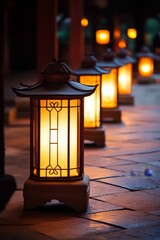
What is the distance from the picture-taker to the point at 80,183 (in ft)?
25.7

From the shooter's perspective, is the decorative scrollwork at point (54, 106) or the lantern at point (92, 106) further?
the lantern at point (92, 106)

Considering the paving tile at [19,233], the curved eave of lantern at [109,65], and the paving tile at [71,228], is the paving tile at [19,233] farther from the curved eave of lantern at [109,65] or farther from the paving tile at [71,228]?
the curved eave of lantern at [109,65]

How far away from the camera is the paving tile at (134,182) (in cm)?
907

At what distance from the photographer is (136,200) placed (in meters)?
8.30

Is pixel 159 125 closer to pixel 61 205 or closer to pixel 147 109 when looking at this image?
pixel 147 109

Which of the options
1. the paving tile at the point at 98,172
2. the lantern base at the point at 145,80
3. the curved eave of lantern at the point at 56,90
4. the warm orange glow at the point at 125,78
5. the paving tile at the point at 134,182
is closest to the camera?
the curved eave of lantern at the point at 56,90

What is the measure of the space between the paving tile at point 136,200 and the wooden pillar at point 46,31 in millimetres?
8066

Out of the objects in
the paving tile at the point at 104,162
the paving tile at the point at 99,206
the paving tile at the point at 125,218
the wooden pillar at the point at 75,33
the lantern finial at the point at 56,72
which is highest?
the wooden pillar at the point at 75,33

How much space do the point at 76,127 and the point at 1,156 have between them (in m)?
1.37

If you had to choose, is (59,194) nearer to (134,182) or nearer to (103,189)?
(103,189)

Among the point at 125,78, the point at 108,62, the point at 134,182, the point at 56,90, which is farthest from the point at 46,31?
the point at 56,90

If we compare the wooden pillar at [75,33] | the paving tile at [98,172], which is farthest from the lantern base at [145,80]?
the paving tile at [98,172]

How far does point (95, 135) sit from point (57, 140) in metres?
4.50

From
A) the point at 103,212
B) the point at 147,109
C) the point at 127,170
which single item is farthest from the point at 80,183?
the point at 147,109
